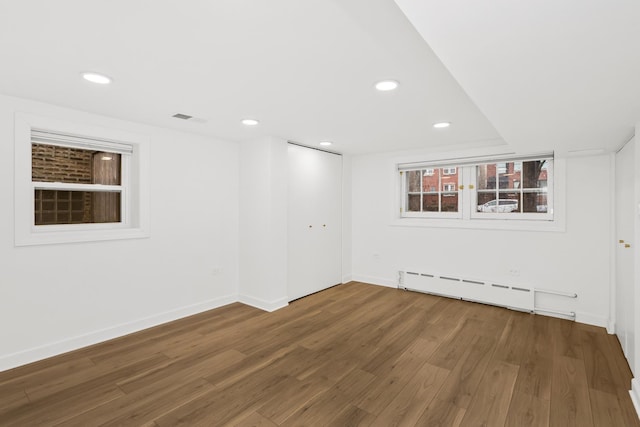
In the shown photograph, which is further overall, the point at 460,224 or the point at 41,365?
the point at 460,224

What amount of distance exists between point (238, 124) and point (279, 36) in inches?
74.6

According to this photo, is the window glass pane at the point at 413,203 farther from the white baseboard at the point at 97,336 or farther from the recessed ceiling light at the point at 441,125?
the white baseboard at the point at 97,336

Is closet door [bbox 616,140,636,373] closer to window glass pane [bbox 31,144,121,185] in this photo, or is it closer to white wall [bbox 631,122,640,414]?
white wall [bbox 631,122,640,414]

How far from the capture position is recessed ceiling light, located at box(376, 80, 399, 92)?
213 centimetres

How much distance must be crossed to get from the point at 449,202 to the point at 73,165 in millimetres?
4690

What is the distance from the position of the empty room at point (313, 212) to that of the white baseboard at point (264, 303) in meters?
0.03

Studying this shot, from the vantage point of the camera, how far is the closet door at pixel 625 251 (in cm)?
247

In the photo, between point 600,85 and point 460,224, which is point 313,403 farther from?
point 460,224

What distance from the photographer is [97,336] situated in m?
3.01

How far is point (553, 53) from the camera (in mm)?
1204

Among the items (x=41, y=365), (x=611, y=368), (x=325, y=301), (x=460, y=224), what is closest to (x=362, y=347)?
(x=325, y=301)

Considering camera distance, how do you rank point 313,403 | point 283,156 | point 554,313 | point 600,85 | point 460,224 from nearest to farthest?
point 600,85 < point 313,403 < point 554,313 < point 283,156 < point 460,224

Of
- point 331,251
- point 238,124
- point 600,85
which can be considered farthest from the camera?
point 331,251

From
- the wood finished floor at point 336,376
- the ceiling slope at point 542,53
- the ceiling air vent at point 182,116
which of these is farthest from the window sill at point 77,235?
the ceiling slope at point 542,53
